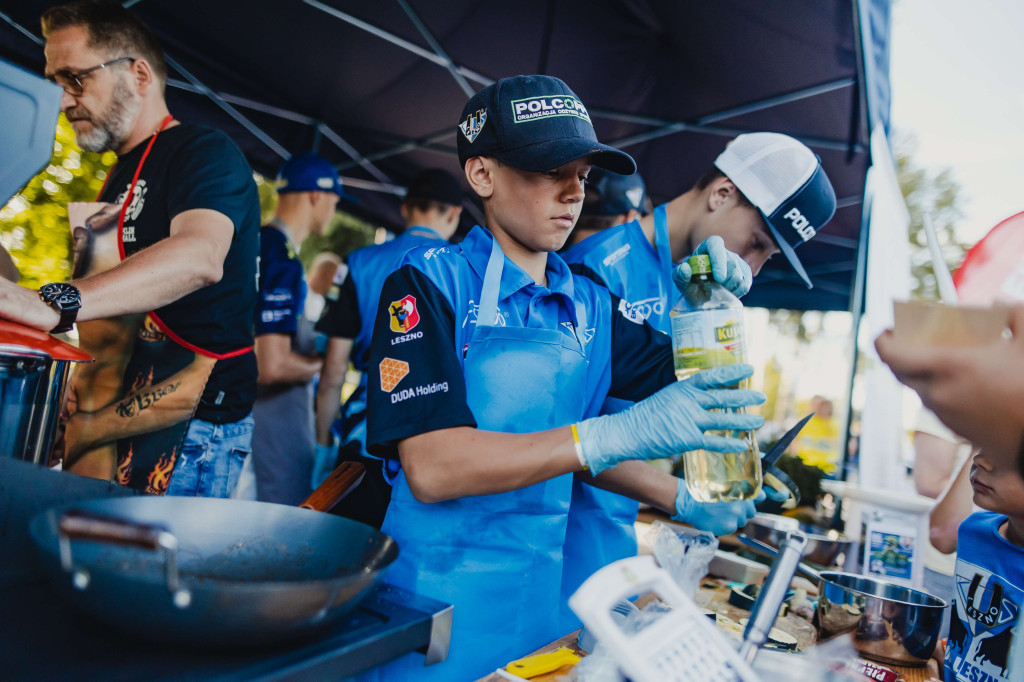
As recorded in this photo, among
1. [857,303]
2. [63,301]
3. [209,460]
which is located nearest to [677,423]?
[63,301]

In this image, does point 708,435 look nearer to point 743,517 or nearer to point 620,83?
point 743,517

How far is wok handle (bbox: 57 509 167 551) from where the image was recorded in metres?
0.66

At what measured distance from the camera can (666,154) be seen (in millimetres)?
5023

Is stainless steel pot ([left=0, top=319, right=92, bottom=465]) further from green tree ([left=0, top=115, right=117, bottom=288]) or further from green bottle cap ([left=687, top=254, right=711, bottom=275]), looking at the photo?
green tree ([left=0, top=115, right=117, bottom=288])

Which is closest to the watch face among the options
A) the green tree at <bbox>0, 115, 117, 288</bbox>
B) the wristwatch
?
the wristwatch

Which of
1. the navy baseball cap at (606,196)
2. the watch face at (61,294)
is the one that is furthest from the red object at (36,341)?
the navy baseball cap at (606,196)

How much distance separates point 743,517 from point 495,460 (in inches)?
27.7

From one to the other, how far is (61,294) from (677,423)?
51.9 inches

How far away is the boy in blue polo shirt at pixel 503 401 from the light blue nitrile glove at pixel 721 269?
0.88 feet

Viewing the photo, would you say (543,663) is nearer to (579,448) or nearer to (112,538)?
(579,448)

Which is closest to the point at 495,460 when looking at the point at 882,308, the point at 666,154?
the point at 882,308

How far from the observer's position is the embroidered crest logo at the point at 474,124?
140cm

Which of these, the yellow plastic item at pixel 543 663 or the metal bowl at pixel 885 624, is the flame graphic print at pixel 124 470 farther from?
the metal bowl at pixel 885 624

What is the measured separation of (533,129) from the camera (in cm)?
133
